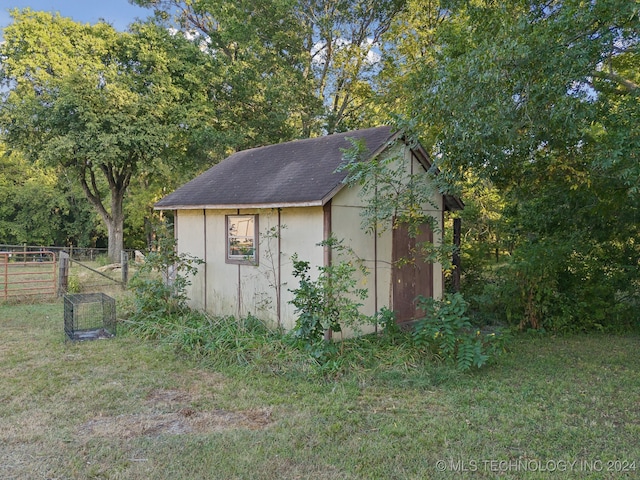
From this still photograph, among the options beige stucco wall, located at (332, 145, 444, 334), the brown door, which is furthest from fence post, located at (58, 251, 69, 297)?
the brown door

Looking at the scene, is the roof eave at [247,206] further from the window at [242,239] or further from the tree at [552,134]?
the tree at [552,134]

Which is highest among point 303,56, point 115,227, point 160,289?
point 303,56

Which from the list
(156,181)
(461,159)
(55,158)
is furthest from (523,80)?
(156,181)

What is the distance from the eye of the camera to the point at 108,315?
8.04 m

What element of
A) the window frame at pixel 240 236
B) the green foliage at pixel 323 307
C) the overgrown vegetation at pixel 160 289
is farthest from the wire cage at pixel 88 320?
the green foliage at pixel 323 307

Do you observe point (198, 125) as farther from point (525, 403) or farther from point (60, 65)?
point (525, 403)

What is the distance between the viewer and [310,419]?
425cm

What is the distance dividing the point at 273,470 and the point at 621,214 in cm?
793

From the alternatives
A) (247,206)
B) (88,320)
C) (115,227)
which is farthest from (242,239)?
(115,227)

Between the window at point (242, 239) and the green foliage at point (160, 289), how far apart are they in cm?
82

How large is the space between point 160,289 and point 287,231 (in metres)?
3.00

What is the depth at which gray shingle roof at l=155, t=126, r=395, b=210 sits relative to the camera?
693cm

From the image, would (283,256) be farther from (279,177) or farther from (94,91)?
(94,91)

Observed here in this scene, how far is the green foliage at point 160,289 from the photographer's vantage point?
329 inches
